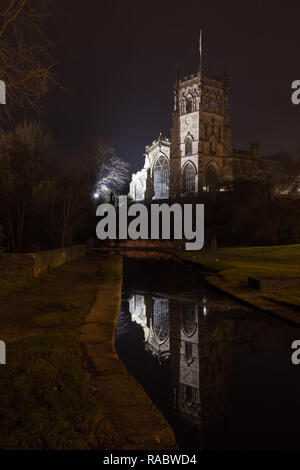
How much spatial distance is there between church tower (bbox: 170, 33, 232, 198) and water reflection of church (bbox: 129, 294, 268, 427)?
224 ft

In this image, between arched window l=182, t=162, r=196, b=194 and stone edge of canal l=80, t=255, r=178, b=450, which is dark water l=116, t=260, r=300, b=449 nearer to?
stone edge of canal l=80, t=255, r=178, b=450

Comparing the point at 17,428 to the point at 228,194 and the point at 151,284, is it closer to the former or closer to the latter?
the point at 151,284

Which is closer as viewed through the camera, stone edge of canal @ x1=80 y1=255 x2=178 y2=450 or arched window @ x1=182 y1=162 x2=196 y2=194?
stone edge of canal @ x1=80 y1=255 x2=178 y2=450

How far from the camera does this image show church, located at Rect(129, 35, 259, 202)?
81.0 m

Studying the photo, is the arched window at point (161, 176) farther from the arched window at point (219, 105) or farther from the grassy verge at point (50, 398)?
the grassy verge at point (50, 398)

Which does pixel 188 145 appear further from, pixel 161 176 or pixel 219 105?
pixel 219 105

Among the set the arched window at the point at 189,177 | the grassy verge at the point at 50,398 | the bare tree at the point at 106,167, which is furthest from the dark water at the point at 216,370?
the arched window at the point at 189,177

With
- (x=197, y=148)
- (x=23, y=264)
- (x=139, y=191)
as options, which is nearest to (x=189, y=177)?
(x=197, y=148)

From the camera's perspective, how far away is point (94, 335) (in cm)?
753

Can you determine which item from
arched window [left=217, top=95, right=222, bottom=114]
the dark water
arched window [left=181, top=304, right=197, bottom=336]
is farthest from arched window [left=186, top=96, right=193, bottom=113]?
arched window [left=181, top=304, right=197, bottom=336]

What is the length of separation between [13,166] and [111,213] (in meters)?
25.1

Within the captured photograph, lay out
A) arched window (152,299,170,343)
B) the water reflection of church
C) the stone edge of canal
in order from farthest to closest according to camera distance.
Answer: arched window (152,299,170,343)
the water reflection of church
the stone edge of canal

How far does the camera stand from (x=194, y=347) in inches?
298

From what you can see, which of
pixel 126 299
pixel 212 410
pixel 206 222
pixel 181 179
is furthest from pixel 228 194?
pixel 212 410
